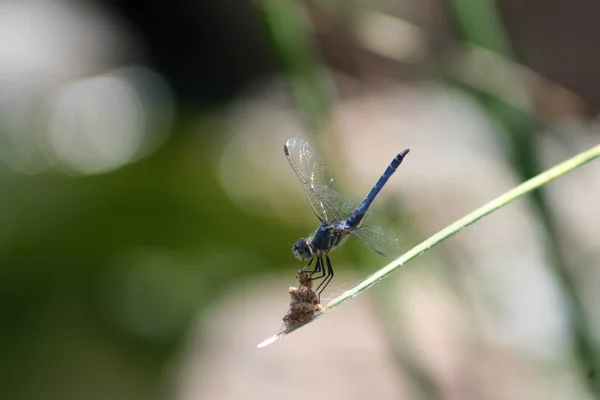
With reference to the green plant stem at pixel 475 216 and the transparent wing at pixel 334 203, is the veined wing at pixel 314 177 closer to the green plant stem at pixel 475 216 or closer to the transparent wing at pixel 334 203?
the transparent wing at pixel 334 203

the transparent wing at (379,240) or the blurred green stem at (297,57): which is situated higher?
the blurred green stem at (297,57)

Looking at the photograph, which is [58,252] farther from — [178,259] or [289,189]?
[289,189]

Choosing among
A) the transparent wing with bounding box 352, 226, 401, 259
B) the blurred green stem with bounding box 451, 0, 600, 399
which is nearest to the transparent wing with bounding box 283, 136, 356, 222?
the transparent wing with bounding box 352, 226, 401, 259

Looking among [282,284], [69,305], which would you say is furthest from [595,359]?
[69,305]

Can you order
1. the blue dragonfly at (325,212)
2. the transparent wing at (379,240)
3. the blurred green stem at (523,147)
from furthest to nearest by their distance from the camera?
the blue dragonfly at (325,212), the transparent wing at (379,240), the blurred green stem at (523,147)

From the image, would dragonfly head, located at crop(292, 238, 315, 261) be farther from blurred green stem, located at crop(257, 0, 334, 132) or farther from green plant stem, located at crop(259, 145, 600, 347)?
green plant stem, located at crop(259, 145, 600, 347)

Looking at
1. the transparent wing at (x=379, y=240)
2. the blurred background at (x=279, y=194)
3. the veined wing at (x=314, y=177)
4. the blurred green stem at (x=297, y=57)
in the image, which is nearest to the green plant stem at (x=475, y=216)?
the blurred background at (x=279, y=194)
